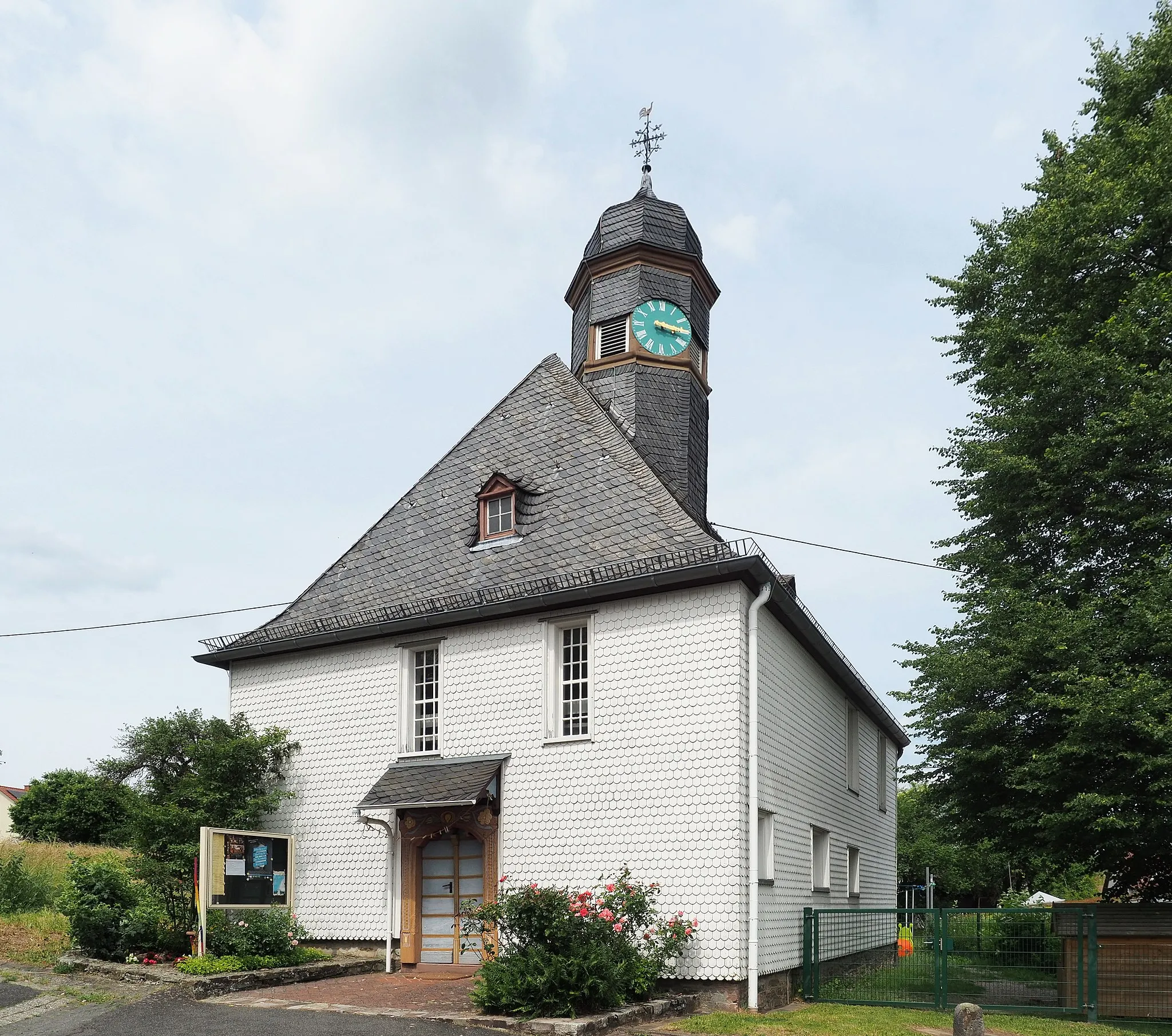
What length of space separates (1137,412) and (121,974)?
16.0 metres

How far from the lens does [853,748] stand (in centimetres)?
2264

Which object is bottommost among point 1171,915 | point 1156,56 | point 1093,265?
point 1171,915

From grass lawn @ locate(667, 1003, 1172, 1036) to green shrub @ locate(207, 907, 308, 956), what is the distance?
604 centimetres

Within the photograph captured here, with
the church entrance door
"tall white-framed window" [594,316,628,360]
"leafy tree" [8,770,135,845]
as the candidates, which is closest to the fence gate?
the church entrance door

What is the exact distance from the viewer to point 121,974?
14805mm

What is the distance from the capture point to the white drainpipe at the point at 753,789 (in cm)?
1405

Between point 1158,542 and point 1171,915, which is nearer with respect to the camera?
point 1171,915

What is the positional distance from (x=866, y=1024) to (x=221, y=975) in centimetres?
786

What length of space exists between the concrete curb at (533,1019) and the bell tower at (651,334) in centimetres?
917

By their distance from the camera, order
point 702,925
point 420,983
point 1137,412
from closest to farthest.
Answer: point 702,925
point 420,983
point 1137,412

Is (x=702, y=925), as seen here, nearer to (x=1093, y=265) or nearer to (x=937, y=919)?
(x=937, y=919)

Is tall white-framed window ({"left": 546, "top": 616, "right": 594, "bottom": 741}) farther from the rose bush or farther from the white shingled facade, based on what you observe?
the rose bush

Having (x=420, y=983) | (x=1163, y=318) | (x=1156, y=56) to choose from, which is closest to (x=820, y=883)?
(x=420, y=983)

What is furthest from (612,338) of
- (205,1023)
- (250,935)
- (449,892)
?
(205,1023)
